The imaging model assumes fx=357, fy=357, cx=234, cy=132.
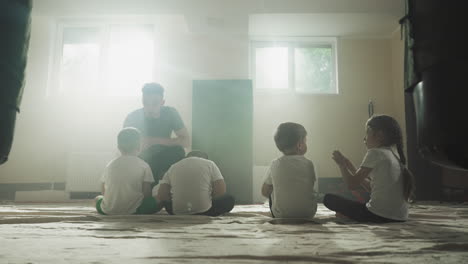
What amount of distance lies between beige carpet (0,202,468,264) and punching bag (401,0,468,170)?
0.36m

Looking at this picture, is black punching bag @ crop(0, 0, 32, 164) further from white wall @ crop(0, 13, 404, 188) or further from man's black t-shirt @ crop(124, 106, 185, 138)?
white wall @ crop(0, 13, 404, 188)

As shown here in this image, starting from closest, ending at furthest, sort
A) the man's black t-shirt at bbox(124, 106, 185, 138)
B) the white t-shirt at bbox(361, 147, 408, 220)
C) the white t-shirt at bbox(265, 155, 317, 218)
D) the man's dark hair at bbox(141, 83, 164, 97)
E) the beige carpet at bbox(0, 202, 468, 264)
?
the beige carpet at bbox(0, 202, 468, 264) → the white t-shirt at bbox(361, 147, 408, 220) → the white t-shirt at bbox(265, 155, 317, 218) → the man's dark hair at bbox(141, 83, 164, 97) → the man's black t-shirt at bbox(124, 106, 185, 138)

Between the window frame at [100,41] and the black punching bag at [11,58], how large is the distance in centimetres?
436

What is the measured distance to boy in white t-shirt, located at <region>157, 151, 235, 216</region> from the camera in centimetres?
201

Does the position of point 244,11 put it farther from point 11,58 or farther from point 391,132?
point 11,58

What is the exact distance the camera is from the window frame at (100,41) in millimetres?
4969

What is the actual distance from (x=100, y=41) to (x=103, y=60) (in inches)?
11.4

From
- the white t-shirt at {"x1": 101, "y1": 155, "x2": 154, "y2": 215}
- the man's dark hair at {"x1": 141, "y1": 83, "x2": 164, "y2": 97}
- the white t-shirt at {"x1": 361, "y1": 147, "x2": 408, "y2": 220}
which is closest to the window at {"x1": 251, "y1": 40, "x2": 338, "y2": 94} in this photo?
the man's dark hair at {"x1": 141, "y1": 83, "x2": 164, "y2": 97}

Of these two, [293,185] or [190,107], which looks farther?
[190,107]

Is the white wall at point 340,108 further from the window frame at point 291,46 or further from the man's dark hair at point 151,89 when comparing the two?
the man's dark hair at point 151,89

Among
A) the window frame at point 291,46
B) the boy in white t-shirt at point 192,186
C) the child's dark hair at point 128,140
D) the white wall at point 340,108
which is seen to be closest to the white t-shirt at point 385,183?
the boy in white t-shirt at point 192,186

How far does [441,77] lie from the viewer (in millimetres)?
638

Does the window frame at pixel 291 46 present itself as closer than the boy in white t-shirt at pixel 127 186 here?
No

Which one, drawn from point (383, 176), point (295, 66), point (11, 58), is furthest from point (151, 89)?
point (295, 66)
